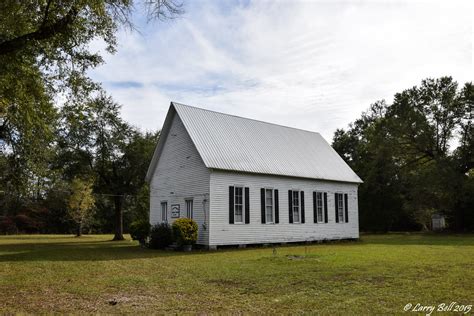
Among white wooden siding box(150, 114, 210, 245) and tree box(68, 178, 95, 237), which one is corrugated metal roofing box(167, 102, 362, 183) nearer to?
white wooden siding box(150, 114, 210, 245)

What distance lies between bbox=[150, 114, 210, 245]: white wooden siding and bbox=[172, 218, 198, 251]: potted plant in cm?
63

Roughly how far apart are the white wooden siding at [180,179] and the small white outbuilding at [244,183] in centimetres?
5

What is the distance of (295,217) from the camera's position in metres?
24.1

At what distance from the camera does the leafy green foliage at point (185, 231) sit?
62.9ft

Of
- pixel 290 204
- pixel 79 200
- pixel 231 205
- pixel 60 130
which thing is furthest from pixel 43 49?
pixel 79 200

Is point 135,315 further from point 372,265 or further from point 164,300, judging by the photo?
point 372,265

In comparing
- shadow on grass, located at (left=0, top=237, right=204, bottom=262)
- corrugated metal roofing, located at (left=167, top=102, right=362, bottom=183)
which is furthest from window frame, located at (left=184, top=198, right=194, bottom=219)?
corrugated metal roofing, located at (left=167, top=102, right=362, bottom=183)

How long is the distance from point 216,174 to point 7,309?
44.4 ft

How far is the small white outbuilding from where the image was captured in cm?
2066

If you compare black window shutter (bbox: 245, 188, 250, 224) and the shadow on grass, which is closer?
the shadow on grass

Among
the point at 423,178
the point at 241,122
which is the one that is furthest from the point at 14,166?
the point at 423,178

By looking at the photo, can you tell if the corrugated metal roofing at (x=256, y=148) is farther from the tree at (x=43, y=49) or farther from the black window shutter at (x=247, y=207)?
the tree at (x=43, y=49)

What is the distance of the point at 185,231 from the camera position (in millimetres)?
19250

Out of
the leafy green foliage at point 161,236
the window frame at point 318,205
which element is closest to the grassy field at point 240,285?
the leafy green foliage at point 161,236
